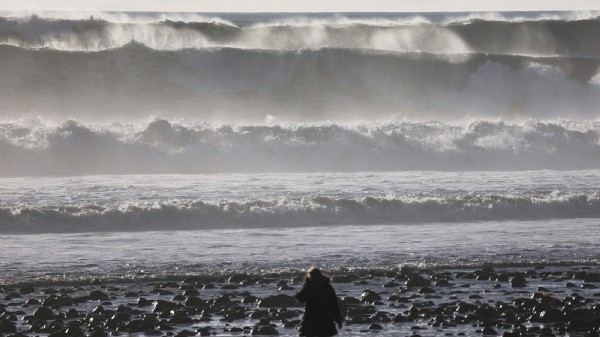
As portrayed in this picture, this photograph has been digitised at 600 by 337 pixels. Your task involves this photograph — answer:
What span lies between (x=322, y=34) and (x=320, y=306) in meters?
38.6

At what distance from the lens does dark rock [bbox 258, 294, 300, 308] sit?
43.2 feet

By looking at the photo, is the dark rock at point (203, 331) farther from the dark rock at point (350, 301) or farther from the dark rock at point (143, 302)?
the dark rock at point (350, 301)

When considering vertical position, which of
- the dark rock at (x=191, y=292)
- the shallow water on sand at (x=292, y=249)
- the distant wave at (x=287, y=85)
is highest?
the distant wave at (x=287, y=85)

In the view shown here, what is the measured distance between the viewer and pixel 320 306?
987 cm

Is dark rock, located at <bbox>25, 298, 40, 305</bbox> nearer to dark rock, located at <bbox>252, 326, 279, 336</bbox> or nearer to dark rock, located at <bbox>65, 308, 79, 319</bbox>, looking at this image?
dark rock, located at <bbox>65, 308, 79, 319</bbox>

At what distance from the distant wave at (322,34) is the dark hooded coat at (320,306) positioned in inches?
1333

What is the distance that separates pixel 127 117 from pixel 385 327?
2673cm

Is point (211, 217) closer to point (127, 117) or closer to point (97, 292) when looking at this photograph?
point (97, 292)

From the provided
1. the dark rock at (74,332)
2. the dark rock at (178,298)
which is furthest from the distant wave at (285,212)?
the dark rock at (74,332)

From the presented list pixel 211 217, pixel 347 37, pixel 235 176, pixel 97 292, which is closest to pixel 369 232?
pixel 211 217

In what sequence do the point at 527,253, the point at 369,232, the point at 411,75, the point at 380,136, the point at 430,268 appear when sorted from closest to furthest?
the point at 430,268
the point at 527,253
the point at 369,232
the point at 380,136
the point at 411,75

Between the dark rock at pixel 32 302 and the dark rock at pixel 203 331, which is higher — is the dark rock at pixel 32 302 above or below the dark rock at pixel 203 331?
above

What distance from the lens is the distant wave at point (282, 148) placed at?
2980 cm

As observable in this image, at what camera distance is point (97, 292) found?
45.2 ft
